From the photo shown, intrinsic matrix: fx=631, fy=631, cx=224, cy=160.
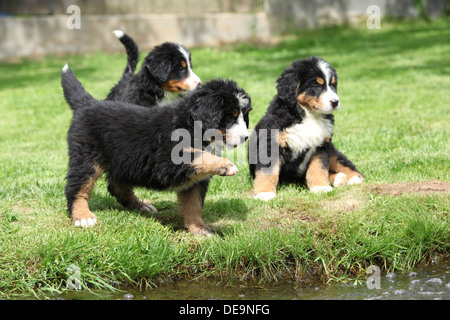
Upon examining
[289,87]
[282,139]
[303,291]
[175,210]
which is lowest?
[303,291]

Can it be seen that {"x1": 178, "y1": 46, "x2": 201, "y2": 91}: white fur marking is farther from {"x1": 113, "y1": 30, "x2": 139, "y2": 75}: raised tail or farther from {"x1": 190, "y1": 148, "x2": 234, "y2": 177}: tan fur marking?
{"x1": 190, "y1": 148, "x2": 234, "y2": 177}: tan fur marking

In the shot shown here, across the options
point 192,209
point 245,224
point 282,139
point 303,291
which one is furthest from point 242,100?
point 303,291

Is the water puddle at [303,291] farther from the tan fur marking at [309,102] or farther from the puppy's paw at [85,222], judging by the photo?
the tan fur marking at [309,102]

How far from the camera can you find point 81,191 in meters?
4.41

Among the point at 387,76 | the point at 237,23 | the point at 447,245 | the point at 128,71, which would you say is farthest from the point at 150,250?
the point at 237,23

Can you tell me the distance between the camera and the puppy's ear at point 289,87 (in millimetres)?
5090

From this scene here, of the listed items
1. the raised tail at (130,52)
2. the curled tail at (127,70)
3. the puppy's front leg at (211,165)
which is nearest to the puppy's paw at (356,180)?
the puppy's front leg at (211,165)

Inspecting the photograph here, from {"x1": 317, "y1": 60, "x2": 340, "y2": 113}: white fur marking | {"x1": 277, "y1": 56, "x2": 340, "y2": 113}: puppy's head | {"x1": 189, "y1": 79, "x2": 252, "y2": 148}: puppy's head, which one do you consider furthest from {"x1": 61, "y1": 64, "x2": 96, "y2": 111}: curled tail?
{"x1": 317, "y1": 60, "x2": 340, "y2": 113}: white fur marking

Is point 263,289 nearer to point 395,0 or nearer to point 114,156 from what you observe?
point 114,156

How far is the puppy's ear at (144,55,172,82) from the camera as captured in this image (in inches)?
223

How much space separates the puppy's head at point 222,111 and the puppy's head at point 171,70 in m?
1.65

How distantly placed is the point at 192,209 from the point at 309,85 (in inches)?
59.0

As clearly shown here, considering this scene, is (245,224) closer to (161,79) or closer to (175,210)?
(175,210)

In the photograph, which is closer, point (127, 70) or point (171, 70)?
point (171, 70)
